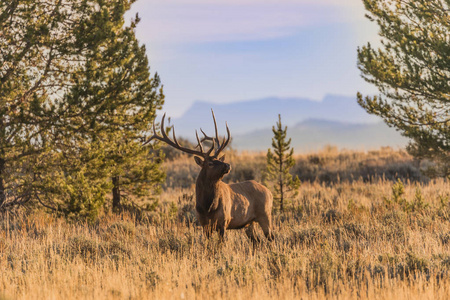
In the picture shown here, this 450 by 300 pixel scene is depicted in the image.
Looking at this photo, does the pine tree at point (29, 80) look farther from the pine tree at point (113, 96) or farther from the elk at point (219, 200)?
the elk at point (219, 200)

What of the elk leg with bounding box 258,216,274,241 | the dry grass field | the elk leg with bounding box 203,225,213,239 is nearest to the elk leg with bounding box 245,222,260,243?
the dry grass field

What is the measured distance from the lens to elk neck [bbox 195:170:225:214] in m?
7.93

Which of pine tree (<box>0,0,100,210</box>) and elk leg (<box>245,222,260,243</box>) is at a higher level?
pine tree (<box>0,0,100,210</box>)

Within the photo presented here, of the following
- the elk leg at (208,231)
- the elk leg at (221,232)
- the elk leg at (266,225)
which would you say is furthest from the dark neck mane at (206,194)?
the elk leg at (266,225)

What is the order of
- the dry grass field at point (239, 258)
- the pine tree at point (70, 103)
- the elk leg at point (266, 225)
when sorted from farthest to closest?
the pine tree at point (70, 103), the elk leg at point (266, 225), the dry grass field at point (239, 258)

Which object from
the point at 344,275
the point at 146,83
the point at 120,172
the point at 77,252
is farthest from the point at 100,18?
the point at 344,275

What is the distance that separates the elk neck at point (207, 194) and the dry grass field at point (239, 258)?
1.78 ft

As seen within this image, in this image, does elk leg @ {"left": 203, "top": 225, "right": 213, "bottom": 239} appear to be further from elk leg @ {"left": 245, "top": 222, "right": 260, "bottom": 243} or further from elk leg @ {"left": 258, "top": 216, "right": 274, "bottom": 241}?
elk leg @ {"left": 245, "top": 222, "right": 260, "bottom": 243}

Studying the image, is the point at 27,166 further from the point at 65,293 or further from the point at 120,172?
the point at 65,293

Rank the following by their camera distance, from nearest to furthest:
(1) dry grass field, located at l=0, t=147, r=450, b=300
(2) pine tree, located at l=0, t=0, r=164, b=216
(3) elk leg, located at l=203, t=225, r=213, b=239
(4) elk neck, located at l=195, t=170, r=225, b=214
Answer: (1) dry grass field, located at l=0, t=147, r=450, b=300, (4) elk neck, located at l=195, t=170, r=225, b=214, (3) elk leg, located at l=203, t=225, r=213, b=239, (2) pine tree, located at l=0, t=0, r=164, b=216

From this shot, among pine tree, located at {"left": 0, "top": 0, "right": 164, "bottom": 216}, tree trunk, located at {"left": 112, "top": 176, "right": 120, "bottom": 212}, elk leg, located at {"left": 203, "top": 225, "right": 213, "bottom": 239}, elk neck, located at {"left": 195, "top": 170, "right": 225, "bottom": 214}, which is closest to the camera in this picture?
elk neck, located at {"left": 195, "top": 170, "right": 225, "bottom": 214}

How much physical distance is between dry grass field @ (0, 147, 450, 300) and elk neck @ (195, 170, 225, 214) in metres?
0.54

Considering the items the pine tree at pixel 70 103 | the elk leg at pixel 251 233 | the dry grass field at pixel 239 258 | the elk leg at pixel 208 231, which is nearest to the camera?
the dry grass field at pixel 239 258

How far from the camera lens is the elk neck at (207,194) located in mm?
7930
